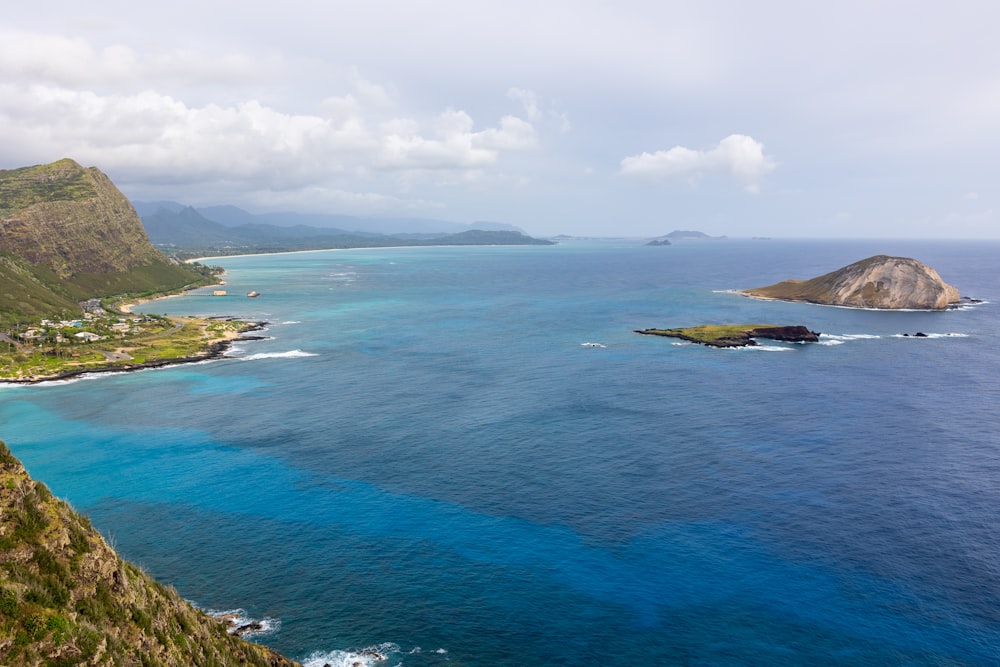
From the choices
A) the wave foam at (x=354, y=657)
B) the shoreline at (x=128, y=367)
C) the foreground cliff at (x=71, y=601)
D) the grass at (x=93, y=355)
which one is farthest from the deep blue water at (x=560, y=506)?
the foreground cliff at (x=71, y=601)

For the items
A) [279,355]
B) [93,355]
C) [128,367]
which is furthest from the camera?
[279,355]

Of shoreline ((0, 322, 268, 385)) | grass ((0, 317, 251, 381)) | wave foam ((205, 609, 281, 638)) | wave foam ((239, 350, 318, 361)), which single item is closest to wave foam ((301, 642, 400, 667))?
wave foam ((205, 609, 281, 638))

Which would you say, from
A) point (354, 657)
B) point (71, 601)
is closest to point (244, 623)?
point (354, 657)

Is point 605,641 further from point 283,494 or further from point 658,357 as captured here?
point 658,357

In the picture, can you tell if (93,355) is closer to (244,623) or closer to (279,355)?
(279,355)

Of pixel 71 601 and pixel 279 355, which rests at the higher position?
pixel 71 601

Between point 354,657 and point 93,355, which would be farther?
point 93,355

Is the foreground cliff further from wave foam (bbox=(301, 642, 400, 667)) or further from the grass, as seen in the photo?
the grass
